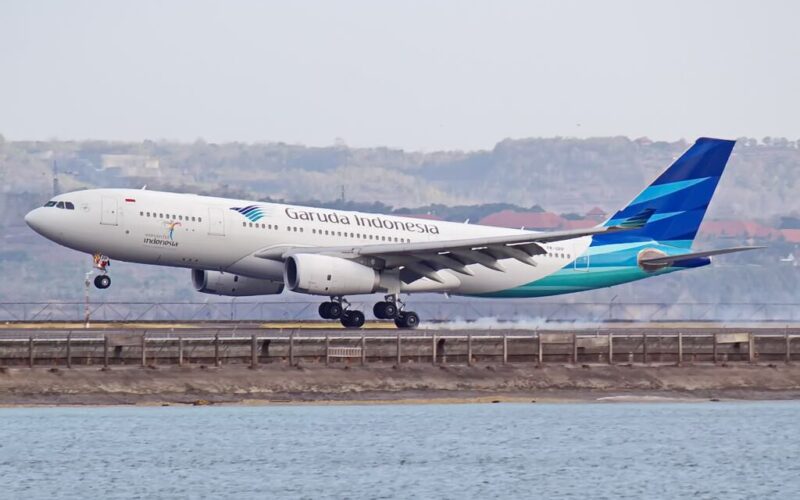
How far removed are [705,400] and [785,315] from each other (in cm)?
4003

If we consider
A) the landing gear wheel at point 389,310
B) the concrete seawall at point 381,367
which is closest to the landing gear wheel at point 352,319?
the landing gear wheel at point 389,310

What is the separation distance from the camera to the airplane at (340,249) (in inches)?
2454

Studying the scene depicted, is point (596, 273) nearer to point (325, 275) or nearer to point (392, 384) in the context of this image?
point (325, 275)

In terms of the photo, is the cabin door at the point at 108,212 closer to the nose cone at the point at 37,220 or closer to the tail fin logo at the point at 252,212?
the nose cone at the point at 37,220

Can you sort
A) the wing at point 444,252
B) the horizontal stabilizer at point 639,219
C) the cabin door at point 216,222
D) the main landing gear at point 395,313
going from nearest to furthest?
the cabin door at point 216,222
the wing at point 444,252
the main landing gear at point 395,313
the horizontal stabilizer at point 639,219

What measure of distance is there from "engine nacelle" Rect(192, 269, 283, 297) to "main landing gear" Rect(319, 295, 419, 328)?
302 cm

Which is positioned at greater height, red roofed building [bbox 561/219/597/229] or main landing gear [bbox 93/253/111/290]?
red roofed building [bbox 561/219/597/229]

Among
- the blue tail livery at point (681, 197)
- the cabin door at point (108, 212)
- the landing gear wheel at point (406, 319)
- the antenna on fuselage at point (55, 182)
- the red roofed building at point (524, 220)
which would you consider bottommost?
the landing gear wheel at point (406, 319)

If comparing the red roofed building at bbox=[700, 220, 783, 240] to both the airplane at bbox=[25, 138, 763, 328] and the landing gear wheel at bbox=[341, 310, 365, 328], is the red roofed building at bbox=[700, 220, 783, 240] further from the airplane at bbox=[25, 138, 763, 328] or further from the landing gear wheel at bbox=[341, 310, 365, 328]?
the landing gear wheel at bbox=[341, 310, 365, 328]

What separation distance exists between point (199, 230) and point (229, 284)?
5.60m

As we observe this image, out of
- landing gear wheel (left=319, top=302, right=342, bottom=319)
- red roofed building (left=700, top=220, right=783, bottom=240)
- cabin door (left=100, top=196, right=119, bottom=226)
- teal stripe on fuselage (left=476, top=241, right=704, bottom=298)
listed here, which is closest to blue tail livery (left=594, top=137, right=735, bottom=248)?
teal stripe on fuselage (left=476, top=241, right=704, bottom=298)

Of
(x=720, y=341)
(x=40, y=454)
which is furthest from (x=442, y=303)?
(x=40, y=454)

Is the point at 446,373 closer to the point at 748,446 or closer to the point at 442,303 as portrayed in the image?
the point at 748,446

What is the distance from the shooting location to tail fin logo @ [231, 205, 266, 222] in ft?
210
